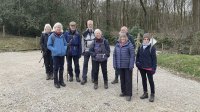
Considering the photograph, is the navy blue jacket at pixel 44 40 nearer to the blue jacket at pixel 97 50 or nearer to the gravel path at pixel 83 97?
the gravel path at pixel 83 97

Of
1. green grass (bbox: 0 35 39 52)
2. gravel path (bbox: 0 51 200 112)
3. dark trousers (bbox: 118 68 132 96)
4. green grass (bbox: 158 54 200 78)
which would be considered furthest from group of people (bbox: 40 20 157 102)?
green grass (bbox: 0 35 39 52)

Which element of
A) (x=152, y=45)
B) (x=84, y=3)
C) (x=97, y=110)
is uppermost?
(x=84, y=3)

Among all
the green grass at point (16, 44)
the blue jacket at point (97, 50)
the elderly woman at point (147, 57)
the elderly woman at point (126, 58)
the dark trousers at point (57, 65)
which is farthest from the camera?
the green grass at point (16, 44)

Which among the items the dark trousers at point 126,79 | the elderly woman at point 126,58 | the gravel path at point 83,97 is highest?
the elderly woman at point 126,58

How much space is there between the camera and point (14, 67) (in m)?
14.7

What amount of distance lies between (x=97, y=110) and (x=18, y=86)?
3377 mm

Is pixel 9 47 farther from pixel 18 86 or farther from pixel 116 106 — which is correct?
pixel 116 106

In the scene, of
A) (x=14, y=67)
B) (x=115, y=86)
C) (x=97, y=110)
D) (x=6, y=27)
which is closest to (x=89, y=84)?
(x=115, y=86)

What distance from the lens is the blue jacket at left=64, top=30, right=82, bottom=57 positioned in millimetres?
10086

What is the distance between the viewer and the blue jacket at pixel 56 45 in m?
9.53

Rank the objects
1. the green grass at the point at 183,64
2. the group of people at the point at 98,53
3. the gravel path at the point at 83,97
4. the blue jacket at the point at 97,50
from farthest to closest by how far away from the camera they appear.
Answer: the green grass at the point at 183,64 < the blue jacket at the point at 97,50 < the group of people at the point at 98,53 < the gravel path at the point at 83,97

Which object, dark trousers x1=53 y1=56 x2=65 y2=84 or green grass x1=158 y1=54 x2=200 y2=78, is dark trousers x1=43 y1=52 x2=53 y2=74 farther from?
green grass x1=158 y1=54 x2=200 y2=78

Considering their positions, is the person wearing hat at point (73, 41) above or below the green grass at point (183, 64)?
above

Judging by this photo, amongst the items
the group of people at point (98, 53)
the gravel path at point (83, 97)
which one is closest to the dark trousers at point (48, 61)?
the group of people at point (98, 53)
